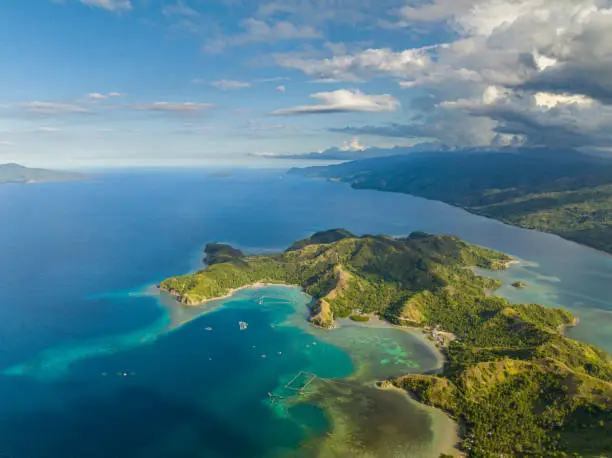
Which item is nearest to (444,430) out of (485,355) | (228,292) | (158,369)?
(485,355)

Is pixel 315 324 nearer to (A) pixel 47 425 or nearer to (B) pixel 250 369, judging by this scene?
(B) pixel 250 369

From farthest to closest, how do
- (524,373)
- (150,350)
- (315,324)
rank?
(315,324), (150,350), (524,373)

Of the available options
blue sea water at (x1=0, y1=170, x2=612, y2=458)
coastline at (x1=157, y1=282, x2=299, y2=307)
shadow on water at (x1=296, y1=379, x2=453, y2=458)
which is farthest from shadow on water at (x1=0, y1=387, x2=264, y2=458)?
coastline at (x1=157, y1=282, x2=299, y2=307)

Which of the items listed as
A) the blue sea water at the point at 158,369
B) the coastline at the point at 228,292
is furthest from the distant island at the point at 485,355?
the blue sea water at the point at 158,369

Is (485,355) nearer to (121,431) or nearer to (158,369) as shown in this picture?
(158,369)

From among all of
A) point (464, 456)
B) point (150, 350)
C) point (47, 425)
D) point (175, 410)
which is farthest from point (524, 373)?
point (47, 425)

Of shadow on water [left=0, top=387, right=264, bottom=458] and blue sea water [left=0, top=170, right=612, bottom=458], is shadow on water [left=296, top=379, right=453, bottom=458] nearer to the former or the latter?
blue sea water [left=0, top=170, right=612, bottom=458]

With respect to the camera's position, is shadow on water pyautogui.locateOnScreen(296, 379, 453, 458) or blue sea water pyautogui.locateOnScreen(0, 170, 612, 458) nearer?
shadow on water pyautogui.locateOnScreen(296, 379, 453, 458)

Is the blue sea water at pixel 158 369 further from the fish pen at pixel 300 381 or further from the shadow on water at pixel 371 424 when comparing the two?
the fish pen at pixel 300 381
